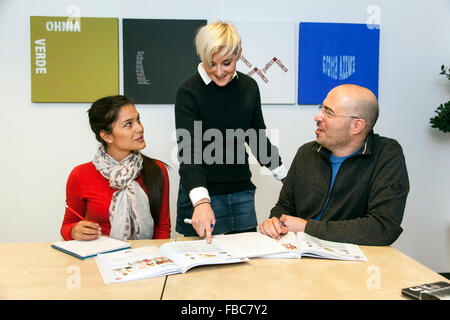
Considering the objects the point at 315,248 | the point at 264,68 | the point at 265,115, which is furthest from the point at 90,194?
the point at 264,68

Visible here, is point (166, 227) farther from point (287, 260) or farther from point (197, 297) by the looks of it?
Result: point (197, 297)

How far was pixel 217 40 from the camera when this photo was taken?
5.31 ft

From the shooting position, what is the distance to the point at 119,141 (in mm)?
2088

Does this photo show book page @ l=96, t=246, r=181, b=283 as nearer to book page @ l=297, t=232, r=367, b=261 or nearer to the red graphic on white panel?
book page @ l=297, t=232, r=367, b=261

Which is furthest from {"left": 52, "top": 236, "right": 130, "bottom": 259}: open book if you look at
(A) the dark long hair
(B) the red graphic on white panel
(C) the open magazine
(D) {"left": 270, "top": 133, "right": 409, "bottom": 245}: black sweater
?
(B) the red graphic on white panel

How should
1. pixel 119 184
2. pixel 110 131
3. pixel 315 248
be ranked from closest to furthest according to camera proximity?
pixel 315 248 → pixel 119 184 → pixel 110 131

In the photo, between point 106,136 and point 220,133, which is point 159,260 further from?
point 106,136

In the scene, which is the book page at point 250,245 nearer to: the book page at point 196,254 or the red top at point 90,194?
the book page at point 196,254

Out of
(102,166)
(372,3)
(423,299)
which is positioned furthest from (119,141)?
(372,3)

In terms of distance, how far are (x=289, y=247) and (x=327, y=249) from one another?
138 millimetres

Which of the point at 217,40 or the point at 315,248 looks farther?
the point at 217,40

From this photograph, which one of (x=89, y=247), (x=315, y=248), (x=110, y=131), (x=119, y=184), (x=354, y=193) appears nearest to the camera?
(x=315, y=248)

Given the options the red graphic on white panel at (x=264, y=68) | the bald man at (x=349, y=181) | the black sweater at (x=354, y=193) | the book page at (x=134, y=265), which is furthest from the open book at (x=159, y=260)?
the red graphic on white panel at (x=264, y=68)

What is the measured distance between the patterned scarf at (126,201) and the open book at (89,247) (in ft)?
1.15
